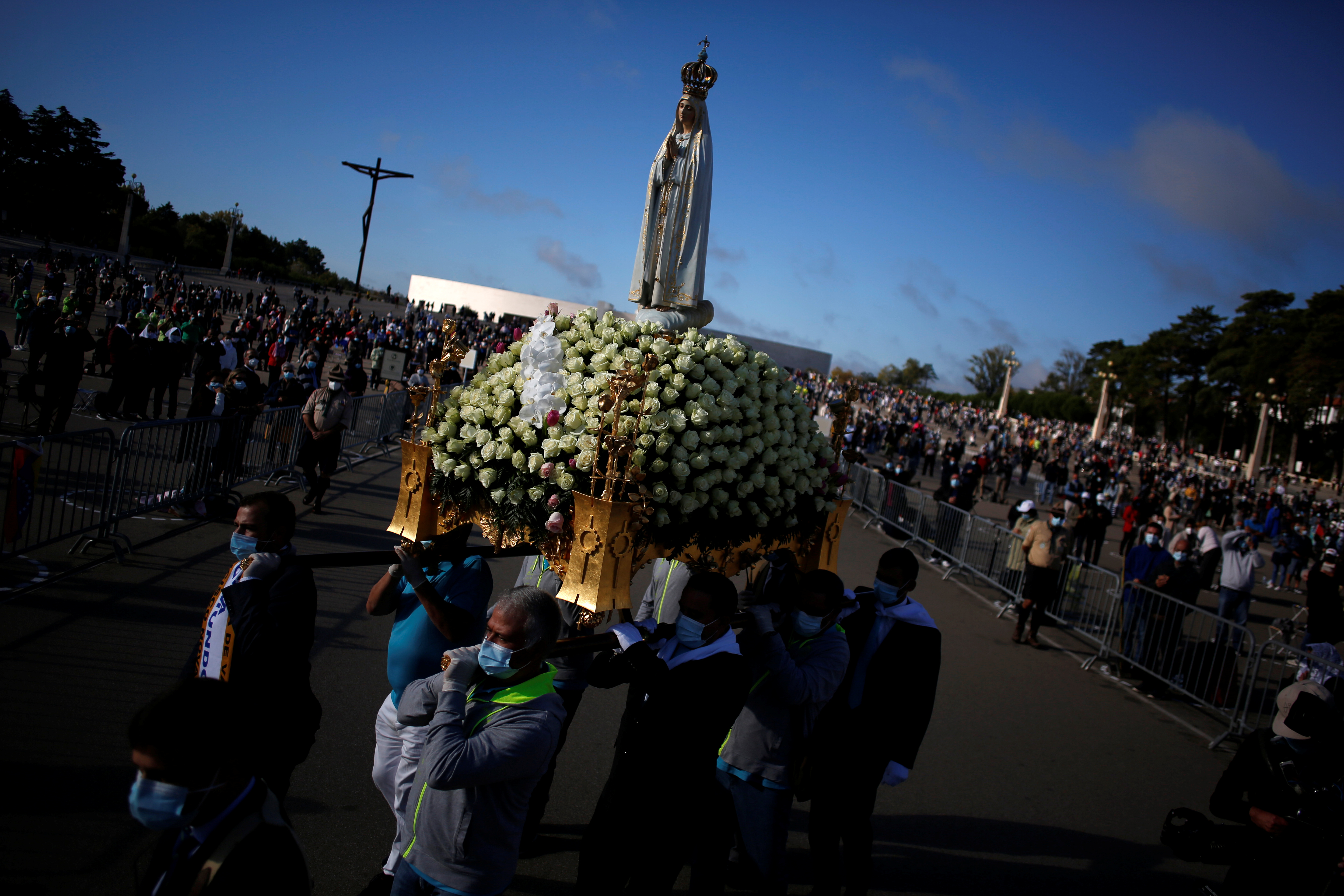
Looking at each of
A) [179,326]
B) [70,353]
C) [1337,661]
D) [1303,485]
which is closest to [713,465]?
[1337,661]

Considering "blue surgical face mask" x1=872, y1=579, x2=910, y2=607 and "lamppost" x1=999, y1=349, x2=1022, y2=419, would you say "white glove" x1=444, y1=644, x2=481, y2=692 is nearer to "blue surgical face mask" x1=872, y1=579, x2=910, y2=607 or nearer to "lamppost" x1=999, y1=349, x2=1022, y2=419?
"blue surgical face mask" x1=872, y1=579, x2=910, y2=607

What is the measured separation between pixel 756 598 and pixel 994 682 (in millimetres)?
5305

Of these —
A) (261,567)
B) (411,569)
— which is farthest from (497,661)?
(261,567)

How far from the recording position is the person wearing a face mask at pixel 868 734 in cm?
389

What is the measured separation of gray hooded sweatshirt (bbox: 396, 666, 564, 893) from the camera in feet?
8.28

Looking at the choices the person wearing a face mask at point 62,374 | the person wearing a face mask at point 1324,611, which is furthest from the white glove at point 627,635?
the person wearing a face mask at point 62,374

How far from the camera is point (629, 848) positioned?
3.17 meters

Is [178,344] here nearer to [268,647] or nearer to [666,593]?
[666,593]

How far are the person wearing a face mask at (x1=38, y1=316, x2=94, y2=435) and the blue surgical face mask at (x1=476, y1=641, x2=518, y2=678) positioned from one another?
12.3 metres

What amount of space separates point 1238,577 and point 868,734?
33.2 ft

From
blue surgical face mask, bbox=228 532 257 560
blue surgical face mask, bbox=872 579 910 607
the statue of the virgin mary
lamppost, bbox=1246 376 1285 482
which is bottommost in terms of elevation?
blue surgical face mask, bbox=228 532 257 560

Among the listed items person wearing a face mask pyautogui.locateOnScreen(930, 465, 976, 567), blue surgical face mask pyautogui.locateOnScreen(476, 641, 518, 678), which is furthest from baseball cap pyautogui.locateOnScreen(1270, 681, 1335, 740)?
person wearing a face mask pyautogui.locateOnScreen(930, 465, 976, 567)

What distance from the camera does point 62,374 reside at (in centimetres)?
1154

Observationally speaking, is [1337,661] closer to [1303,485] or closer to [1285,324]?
[1303,485]
